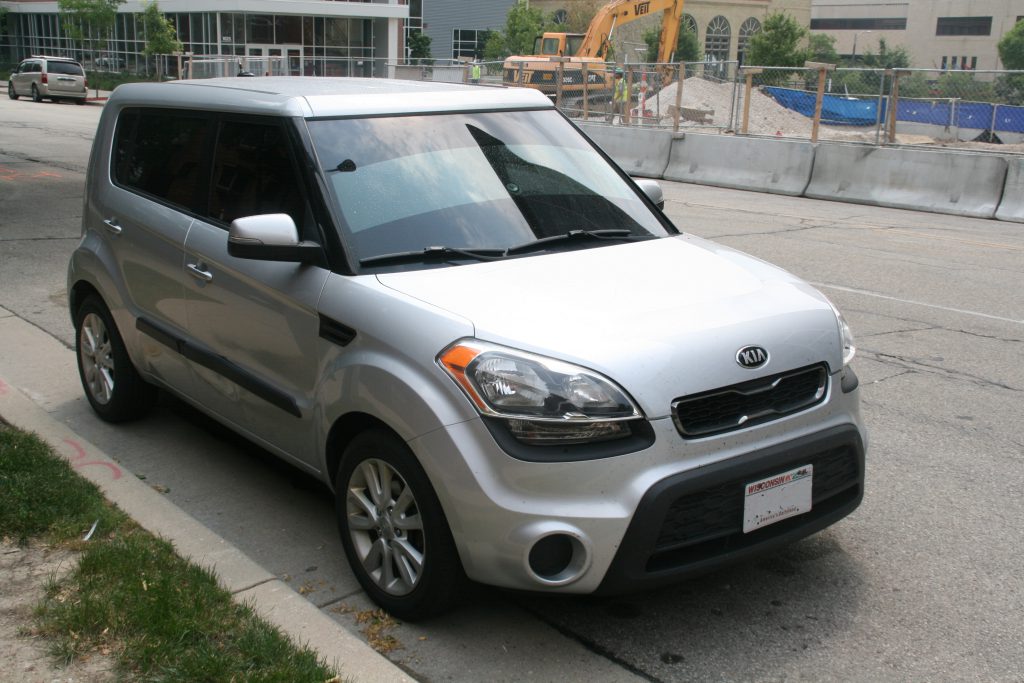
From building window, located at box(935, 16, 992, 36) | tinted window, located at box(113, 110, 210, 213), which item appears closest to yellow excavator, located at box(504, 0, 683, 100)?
tinted window, located at box(113, 110, 210, 213)

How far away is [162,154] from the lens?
5277mm

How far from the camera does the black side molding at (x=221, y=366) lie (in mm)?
4199

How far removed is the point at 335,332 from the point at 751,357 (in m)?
1.47

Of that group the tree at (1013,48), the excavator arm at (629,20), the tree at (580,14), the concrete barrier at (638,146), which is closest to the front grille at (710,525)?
the concrete barrier at (638,146)

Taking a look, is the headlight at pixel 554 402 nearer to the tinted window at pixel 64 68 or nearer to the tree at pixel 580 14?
the tinted window at pixel 64 68

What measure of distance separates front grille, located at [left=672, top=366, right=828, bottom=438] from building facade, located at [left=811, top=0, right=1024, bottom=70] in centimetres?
9969

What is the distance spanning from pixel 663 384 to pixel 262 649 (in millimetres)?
1486

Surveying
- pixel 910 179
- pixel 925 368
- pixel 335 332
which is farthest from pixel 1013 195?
pixel 335 332

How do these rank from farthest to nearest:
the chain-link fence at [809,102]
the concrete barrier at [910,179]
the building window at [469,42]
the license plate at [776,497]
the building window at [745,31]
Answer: the building window at [745,31]
the building window at [469,42]
the chain-link fence at [809,102]
the concrete barrier at [910,179]
the license plate at [776,497]

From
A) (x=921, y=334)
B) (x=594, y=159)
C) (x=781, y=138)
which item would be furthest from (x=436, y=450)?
(x=781, y=138)

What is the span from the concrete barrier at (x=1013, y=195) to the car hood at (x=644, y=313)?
40.4 ft

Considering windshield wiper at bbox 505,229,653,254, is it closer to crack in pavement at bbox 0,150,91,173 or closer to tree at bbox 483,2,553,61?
crack in pavement at bbox 0,150,91,173

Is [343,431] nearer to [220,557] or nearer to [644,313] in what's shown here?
[220,557]

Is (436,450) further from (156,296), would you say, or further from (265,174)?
(156,296)
